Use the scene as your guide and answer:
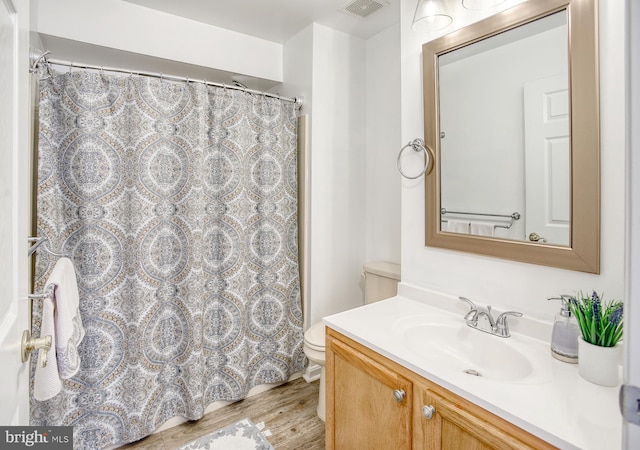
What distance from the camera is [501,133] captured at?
4.41 feet

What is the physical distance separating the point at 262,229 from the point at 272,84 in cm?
122

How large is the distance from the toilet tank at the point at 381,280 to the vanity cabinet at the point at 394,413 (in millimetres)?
834

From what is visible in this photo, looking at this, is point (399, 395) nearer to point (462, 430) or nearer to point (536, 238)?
point (462, 430)

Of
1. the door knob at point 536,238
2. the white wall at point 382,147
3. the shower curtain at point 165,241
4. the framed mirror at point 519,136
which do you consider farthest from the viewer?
the white wall at point 382,147

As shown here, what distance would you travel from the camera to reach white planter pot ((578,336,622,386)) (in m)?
0.92

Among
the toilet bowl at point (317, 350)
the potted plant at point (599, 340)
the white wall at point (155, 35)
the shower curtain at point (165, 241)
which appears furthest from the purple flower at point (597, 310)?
the white wall at point (155, 35)

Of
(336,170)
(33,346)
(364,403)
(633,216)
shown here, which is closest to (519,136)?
(633,216)

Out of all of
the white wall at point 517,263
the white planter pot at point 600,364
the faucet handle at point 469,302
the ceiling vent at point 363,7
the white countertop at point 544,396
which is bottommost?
the white countertop at point 544,396

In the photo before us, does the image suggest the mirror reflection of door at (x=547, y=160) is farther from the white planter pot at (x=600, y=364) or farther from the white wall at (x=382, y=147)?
the white wall at (x=382, y=147)

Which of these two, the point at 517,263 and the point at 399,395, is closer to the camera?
the point at 399,395

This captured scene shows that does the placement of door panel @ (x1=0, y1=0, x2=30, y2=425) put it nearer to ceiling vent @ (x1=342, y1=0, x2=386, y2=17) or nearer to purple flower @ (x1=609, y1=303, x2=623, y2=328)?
purple flower @ (x1=609, y1=303, x2=623, y2=328)

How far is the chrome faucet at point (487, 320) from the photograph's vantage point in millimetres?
1245

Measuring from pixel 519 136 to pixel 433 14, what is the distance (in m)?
0.64

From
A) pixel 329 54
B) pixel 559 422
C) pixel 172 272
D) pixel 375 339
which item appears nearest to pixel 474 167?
pixel 375 339
